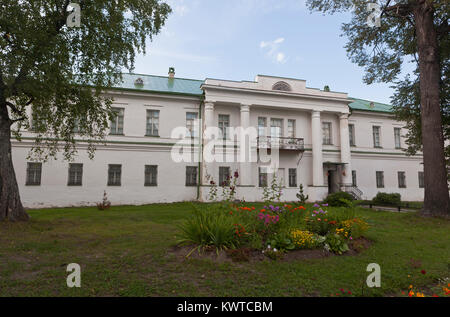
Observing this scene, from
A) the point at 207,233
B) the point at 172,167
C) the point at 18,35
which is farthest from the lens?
the point at 172,167

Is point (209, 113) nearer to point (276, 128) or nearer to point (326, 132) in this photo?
point (276, 128)

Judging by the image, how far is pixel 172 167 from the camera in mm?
19859

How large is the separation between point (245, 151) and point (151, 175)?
24.7ft

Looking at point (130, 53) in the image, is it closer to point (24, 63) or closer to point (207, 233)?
point (24, 63)

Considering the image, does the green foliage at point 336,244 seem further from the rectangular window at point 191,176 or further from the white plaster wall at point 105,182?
the rectangular window at point 191,176

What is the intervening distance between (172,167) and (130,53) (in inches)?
424

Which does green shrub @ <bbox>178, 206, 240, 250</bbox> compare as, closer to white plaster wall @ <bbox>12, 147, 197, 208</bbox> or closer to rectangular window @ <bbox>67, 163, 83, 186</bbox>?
white plaster wall @ <bbox>12, 147, 197, 208</bbox>

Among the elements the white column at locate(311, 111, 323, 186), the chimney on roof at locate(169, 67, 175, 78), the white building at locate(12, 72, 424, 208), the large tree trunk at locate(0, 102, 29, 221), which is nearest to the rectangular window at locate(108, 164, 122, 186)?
the white building at locate(12, 72, 424, 208)

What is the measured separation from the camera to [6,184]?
29.7ft

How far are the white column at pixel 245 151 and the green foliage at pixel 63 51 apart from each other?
36.2 feet

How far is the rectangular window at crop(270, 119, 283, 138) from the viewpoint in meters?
22.1

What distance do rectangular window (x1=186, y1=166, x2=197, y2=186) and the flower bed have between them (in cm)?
1387

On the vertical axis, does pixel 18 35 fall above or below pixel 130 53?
below

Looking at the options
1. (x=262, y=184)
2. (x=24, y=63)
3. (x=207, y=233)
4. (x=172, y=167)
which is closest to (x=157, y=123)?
(x=172, y=167)
